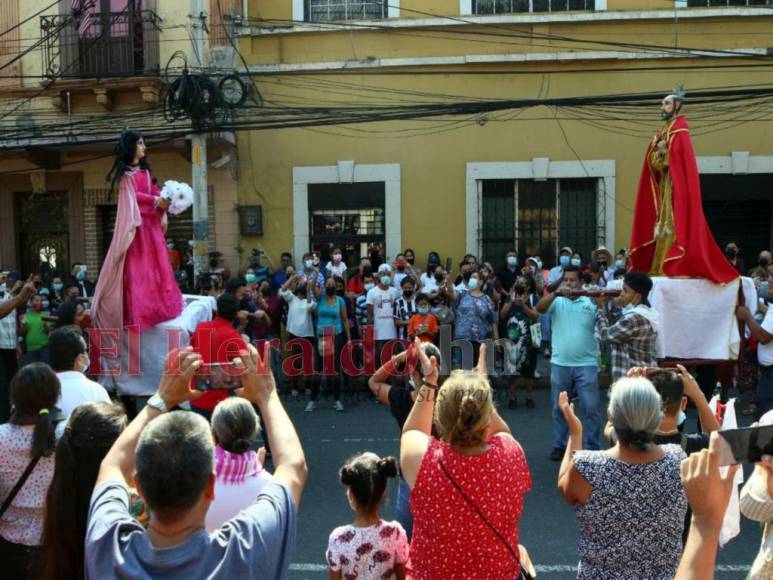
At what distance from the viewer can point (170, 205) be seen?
262 inches

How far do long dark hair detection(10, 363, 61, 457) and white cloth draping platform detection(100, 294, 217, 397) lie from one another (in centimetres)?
284

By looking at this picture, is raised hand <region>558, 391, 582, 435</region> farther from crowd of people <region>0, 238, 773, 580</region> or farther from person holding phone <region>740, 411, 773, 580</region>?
person holding phone <region>740, 411, 773, 580</region>

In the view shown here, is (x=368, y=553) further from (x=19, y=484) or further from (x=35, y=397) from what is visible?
(x=35, y=397)

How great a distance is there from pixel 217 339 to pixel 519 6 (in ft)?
37.2

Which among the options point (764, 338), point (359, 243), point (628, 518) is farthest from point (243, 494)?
point (359, 243)

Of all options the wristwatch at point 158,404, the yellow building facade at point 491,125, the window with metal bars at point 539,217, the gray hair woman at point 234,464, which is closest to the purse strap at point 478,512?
the gray hair woman at point 234,464

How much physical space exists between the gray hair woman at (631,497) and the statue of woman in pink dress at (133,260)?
4.27 m

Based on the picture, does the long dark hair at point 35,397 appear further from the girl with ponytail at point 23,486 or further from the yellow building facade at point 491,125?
the yellow building facade at point 491,125

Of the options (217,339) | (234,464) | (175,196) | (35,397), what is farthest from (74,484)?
(175,196)

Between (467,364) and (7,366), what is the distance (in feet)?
17.3

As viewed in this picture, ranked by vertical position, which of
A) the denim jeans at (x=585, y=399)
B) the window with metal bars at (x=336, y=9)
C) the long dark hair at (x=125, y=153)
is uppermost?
the window with metal bars at (x=336, y=9)

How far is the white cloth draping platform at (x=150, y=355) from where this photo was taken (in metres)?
6.79

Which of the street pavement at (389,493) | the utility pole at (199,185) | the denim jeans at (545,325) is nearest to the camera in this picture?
the street pavement at (389,493)

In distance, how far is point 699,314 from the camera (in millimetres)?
7168
